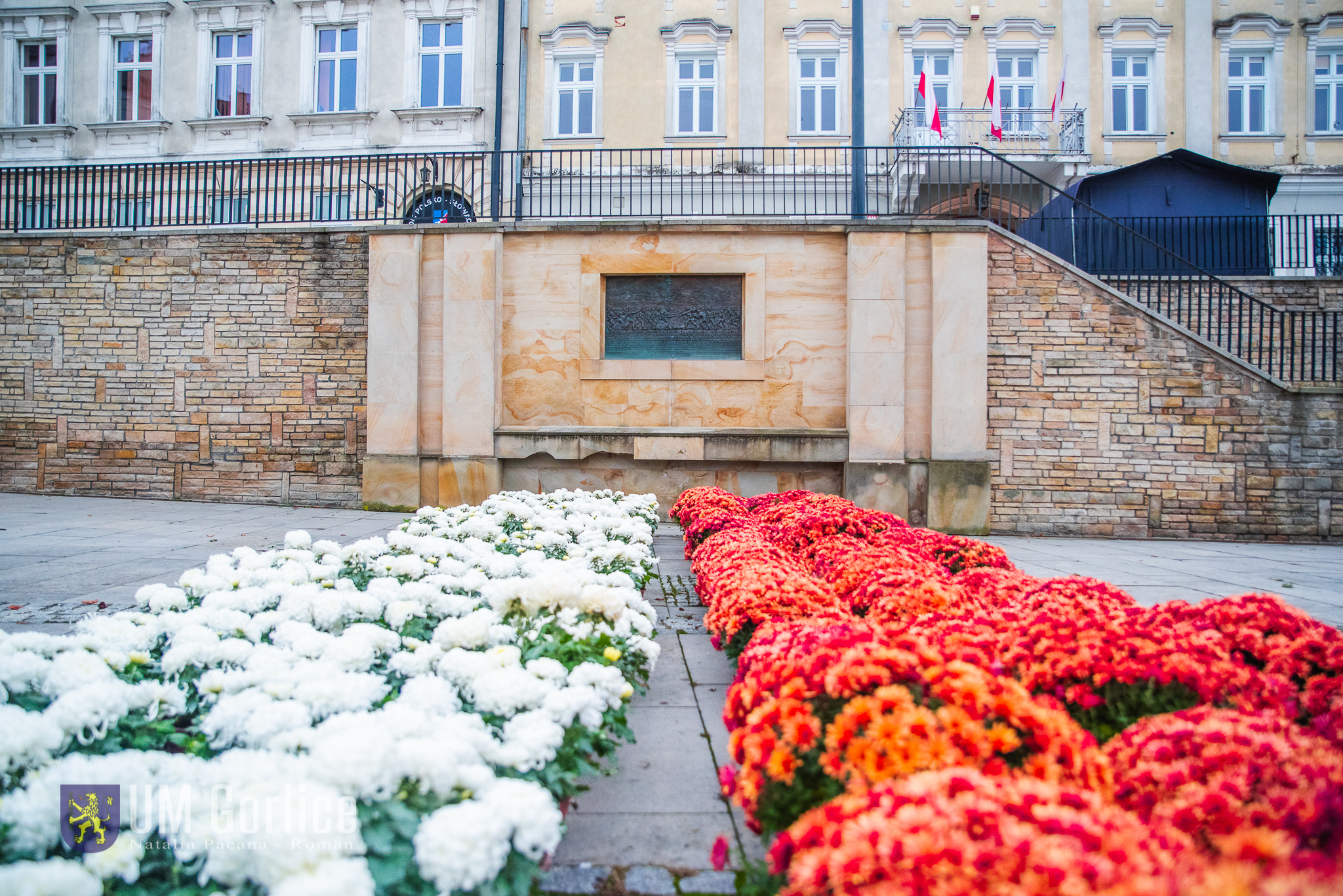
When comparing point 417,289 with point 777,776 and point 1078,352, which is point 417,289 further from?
point 777,776

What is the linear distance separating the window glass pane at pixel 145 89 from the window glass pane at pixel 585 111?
11.2 m

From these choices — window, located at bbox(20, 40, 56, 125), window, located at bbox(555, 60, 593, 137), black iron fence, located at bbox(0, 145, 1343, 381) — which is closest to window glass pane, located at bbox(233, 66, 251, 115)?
black iron fence, located at bbox(0, 145, 1343, 381)

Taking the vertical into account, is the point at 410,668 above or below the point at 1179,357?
below

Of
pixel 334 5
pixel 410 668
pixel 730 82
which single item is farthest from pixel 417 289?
pixel 334 5

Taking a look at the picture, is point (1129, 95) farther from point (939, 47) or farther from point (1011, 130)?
point (939, 47)

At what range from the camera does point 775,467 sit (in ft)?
32.7

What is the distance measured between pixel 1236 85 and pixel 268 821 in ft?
79.9

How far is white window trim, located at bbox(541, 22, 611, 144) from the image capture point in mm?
18000

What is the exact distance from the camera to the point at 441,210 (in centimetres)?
1412

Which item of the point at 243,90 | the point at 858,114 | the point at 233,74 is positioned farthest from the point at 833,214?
the point at 233,74

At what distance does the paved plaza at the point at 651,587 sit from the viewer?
79.8 inches

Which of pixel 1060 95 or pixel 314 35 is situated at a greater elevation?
pixel 314 35

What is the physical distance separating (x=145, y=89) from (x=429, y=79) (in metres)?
7.72

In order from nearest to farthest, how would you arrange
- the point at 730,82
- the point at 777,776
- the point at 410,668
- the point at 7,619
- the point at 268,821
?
the point at 268,821
the point at 777,776
the point at 410,668
the point at 7,619
the point at 730,82
